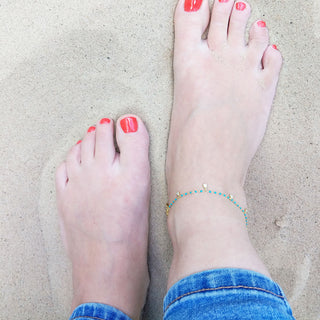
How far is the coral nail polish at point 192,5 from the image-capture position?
88 centimetres

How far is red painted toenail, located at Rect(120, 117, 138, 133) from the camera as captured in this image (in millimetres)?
899

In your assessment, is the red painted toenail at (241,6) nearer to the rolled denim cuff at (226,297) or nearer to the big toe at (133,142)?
the big toe at (133,142)

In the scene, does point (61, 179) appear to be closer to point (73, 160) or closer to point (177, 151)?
point (73, 160)

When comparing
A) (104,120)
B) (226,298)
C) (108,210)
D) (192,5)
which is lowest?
(108,210)

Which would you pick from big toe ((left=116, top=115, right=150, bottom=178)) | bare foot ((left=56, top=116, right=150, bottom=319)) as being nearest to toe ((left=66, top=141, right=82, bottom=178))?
bare foot ((left=56, top=116, right=150, bottom=319))

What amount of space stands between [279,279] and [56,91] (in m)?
0.84

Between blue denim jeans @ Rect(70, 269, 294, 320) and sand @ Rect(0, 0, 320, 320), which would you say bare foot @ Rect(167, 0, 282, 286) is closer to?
sand @ Rect(0, 0, 320, 320)

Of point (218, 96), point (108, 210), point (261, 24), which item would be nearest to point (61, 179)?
point (108, 210)

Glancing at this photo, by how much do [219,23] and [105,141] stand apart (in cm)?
46

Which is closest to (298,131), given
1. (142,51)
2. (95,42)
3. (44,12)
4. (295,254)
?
(295,254)

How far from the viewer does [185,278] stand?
2.17 ft

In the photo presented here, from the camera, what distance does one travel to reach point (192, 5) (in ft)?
2.91

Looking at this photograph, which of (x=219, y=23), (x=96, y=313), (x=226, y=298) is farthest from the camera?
(x=219, y=23)

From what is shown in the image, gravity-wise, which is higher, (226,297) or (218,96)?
(218,96)
